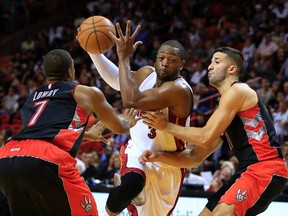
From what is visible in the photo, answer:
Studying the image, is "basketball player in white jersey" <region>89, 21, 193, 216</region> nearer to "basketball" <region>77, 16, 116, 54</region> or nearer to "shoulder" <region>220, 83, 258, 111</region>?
"basketball" <region>77, 16, 116, 54</region>

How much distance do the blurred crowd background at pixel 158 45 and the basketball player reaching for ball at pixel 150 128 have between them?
10.9ft

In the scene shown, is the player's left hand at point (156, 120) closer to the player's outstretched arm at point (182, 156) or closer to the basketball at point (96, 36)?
the player's outstretched arm at point (182, 156)

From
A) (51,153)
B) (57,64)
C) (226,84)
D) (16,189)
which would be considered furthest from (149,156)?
(16,189)

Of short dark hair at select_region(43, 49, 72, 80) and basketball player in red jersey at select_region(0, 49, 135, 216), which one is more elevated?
short dark hair at select_region(43, 49, 72, 80)

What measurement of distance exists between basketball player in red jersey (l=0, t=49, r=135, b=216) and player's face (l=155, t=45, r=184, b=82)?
864mm

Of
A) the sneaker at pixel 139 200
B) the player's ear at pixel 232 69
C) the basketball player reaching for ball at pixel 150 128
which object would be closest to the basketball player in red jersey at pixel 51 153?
the basketball player reaching for ball at pixel 150 128

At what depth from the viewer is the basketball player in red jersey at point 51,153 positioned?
4.86 metres

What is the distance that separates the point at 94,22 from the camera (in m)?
6.14

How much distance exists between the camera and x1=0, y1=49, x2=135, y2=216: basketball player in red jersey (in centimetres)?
486

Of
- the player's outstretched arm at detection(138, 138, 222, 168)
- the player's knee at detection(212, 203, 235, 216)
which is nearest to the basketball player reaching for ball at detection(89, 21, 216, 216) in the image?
the player's outstretched arm at detection(138, 138, 222, 168)

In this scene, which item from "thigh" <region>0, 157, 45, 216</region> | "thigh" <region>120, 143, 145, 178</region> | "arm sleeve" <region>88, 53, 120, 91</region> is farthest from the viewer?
"arm sleeve" <region>88, 53, 120, 91</region>

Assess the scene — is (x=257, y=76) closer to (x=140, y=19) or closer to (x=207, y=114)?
(x=207, y=114)

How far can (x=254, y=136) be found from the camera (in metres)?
5.37

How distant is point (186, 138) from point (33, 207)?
4.73ft
